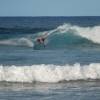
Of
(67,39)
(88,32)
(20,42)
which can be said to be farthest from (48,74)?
(88,32)

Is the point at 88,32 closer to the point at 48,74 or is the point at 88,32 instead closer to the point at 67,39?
the point at 67,39

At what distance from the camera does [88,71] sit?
1500cm

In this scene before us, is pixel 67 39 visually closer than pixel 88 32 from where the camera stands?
Yes

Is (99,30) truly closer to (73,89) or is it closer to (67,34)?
(67,34)

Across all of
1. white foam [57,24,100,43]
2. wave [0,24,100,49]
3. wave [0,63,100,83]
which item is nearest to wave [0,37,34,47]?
wave [0,24,100,49]

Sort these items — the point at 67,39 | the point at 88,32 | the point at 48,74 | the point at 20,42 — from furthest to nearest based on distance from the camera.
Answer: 1. the point at 88,32
2. the point at 20,42
3. the point at 67,39
4. the point at 48,74

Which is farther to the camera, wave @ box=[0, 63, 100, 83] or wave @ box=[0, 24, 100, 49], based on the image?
wave @ box=[0, 24, 100, 49]

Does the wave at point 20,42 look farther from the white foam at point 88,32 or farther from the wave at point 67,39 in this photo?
the white foam at point 88,32

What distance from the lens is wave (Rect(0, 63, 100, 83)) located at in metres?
14.5

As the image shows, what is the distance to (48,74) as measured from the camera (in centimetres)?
1462

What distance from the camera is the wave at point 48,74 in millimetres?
14516

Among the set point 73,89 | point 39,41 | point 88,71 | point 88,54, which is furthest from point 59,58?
point 39,41

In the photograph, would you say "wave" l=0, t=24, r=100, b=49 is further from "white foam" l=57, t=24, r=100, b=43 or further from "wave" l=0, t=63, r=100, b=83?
"wave" l=0, t=63, r=100, b=83

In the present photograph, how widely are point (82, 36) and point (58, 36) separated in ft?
4.69
